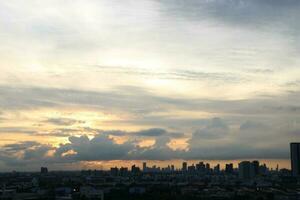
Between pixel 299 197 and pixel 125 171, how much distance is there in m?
98.9

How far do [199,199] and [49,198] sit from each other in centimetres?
1652

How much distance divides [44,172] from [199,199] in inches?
4632

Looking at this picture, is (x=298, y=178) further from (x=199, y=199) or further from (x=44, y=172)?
(x=44, y=172)

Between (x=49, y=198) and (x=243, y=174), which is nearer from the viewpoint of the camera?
(x=49, y=198)

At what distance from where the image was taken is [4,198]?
48.1 metres

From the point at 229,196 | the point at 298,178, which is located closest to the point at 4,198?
the point at 229,196

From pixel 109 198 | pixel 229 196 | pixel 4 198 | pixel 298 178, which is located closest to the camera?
pixel 4 198

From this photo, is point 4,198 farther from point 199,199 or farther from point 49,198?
point 199,199

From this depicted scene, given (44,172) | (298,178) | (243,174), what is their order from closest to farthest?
(298,178), (243,174), (44,172)

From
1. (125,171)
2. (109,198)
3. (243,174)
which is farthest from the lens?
(125,171)

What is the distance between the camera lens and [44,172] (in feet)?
534

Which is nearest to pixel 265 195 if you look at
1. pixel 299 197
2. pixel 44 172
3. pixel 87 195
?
pixel 299 197

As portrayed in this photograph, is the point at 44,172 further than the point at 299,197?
Yes

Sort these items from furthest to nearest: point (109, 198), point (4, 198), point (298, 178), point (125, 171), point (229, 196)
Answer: point (125, 171) < point (298, 178) < point (229, 196) < point (109, 198) < point (4, 198)
